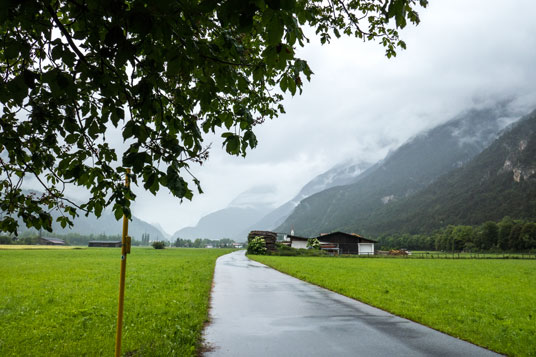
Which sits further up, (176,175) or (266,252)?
(176,175)

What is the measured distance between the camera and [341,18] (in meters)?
6.38

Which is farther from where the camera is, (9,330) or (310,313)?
(310,313)

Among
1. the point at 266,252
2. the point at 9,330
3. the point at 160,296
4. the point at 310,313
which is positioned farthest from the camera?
the point at 266,252

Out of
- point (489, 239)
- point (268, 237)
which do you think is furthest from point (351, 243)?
point (489, 239)

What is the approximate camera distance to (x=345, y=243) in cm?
8169

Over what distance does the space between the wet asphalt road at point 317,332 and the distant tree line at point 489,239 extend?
97.2 m

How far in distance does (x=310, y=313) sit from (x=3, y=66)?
840 centimetres

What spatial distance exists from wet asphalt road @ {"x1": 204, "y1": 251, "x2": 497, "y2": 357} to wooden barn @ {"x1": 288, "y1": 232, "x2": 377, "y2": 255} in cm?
7082

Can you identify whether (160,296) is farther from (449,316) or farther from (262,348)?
(449,316)

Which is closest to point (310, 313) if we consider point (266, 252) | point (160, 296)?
point (160, 296)

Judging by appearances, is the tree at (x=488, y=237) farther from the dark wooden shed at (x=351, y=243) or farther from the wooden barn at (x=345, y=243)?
the wooden barn at (x=345, y=243)

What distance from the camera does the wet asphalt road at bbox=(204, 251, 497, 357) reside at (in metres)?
5.91

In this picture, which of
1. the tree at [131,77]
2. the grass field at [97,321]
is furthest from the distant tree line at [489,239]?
the tree at [131,77]

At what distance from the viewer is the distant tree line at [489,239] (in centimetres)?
9806
